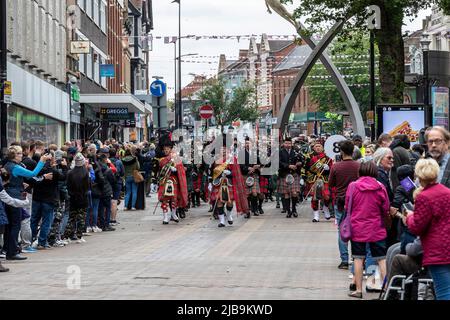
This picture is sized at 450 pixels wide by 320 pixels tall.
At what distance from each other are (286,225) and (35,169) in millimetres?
7909

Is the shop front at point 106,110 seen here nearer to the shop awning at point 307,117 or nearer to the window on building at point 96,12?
the window on building at point 96,12

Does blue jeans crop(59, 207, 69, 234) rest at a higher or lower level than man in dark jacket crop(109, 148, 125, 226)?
lower

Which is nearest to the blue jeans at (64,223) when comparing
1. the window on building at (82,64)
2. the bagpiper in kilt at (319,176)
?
the bagpiper in kilt at (319,176)

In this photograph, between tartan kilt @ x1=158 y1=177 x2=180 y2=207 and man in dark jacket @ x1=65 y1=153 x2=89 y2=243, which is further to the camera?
tartan kilt @ x1=158 y1=177 x2=180 y2=207

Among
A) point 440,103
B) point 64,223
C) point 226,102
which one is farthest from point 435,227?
point 226,102

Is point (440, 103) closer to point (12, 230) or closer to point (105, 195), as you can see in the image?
point (105, 195)

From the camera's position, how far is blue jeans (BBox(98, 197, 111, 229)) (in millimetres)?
23984

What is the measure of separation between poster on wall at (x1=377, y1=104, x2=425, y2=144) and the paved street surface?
637 centimetres

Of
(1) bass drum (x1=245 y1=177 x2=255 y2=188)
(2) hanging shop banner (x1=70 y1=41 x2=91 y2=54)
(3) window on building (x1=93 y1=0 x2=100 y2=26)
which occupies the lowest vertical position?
(1) bass drum (x1=245 y1=177 x2=255 y2=188)

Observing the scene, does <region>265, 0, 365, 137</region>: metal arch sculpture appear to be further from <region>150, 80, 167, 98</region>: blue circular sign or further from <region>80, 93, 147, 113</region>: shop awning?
<region>80, 93, 147, 113</region>: shop awning

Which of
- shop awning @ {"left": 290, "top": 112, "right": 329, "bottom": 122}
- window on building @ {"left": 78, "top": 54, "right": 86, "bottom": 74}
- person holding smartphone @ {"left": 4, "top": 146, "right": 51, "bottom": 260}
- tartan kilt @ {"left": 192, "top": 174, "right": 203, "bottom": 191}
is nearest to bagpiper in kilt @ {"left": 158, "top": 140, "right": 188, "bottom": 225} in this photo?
tartan kilt @ {"left": 192, "top": 174, "right": 203, "bottom": 191}

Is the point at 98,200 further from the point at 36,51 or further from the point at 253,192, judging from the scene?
the point at 36,51

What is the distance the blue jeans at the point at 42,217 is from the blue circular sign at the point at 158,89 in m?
13.7

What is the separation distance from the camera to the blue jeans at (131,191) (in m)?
30.9
